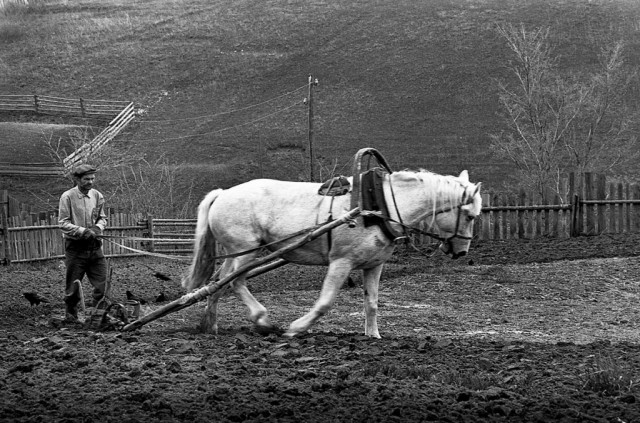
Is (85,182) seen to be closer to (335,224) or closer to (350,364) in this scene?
(335,224)

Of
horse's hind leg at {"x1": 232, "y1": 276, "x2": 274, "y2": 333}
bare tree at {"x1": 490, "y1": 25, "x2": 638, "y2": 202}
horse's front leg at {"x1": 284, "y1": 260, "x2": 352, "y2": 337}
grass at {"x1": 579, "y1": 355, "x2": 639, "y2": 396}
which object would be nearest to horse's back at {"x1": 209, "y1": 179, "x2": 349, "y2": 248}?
horse's front leg at {"x1": 284, "y1": 260, "x2": 352, "y2": 337}

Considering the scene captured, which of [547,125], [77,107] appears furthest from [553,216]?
[77,107]

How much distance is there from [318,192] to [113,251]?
1395 centimetres

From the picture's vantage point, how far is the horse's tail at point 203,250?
1076 centimetres

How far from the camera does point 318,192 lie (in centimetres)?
1026

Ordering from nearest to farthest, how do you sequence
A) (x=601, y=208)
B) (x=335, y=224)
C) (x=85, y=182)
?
(x=335, y=224), (x=85, y=182), (x=601, y=208)

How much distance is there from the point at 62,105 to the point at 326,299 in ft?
158

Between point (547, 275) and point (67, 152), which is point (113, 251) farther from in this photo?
point (67, 152)

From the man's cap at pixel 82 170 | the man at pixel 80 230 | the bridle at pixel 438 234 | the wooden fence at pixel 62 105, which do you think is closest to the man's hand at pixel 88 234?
the man at pixel 80 230

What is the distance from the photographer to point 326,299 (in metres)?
9.84

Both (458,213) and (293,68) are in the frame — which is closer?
(458,213)

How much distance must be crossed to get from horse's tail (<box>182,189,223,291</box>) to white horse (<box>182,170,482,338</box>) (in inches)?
5.0

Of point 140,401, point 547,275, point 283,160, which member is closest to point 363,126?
point 283,160

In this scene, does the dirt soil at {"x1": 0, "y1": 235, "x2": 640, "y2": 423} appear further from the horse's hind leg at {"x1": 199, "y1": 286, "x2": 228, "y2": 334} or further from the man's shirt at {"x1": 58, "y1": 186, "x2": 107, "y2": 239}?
the man's shirt at {"x1": 58, "y1": 186, "x2": 107, "y2": 239}
